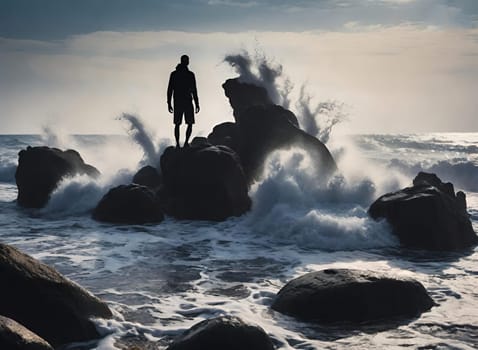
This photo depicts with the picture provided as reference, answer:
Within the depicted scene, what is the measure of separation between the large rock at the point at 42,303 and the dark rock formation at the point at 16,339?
86 cm

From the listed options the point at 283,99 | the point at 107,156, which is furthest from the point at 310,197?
the point at 107,156

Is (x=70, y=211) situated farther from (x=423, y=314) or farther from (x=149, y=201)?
(x=423, y=314)

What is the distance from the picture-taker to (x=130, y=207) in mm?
13164

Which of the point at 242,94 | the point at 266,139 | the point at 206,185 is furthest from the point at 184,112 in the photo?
the point at 242,94

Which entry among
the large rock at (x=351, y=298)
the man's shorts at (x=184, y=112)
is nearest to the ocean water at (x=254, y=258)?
the large rock at (x=351, y=298)

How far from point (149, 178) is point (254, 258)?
29.7ft

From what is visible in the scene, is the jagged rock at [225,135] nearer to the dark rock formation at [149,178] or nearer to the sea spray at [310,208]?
the sea spray at [310,208]

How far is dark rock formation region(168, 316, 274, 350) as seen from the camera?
459 cm

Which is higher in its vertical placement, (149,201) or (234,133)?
Answer: (234,133)

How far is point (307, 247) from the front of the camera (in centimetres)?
1055

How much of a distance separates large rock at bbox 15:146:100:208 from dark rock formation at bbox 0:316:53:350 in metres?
12.9

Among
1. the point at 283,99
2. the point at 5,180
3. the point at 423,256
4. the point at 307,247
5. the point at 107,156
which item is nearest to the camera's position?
the point at 423,256

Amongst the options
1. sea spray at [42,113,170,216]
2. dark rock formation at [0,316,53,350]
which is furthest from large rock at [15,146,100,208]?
dark rock formation at [0,316,53,350]

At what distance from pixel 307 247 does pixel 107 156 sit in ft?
68.0
